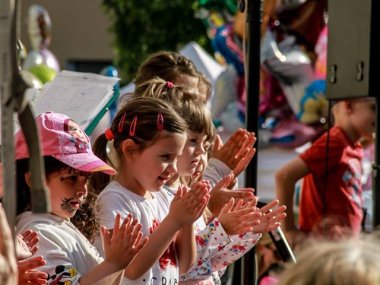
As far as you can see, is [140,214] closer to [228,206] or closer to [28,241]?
[228,206]

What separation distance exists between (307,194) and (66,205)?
8.86 feet

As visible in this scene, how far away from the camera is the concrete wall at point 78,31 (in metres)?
24.9

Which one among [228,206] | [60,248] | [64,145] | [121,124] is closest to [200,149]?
[228,206]

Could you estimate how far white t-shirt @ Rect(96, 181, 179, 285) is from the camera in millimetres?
3564

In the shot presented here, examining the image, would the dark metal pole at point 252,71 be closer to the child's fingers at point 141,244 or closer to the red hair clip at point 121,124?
the red hair clip at point 121,124

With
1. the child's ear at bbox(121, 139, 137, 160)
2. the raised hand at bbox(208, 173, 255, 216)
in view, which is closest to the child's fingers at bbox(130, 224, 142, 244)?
the child's ear at bbox(121, 139, 137, 160)

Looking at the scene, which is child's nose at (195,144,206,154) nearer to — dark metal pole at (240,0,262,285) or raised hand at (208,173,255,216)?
raised hand at (208,173,255,216)

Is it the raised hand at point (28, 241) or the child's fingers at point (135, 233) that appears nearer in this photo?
the raised hand at point (28, 241)

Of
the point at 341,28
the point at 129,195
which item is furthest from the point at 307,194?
the point at 129,195

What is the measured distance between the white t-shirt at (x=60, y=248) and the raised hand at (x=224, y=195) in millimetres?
832

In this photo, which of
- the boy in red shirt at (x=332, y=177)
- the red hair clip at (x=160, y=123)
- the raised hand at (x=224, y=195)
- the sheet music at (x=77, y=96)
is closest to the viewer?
the red hair clip at (x=160, y=123)

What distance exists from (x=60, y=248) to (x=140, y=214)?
53 cm

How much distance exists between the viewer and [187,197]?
3383 millimetres

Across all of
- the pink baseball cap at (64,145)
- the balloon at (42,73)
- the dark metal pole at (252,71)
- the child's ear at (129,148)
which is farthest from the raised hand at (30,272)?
the balloon at (42,73)
